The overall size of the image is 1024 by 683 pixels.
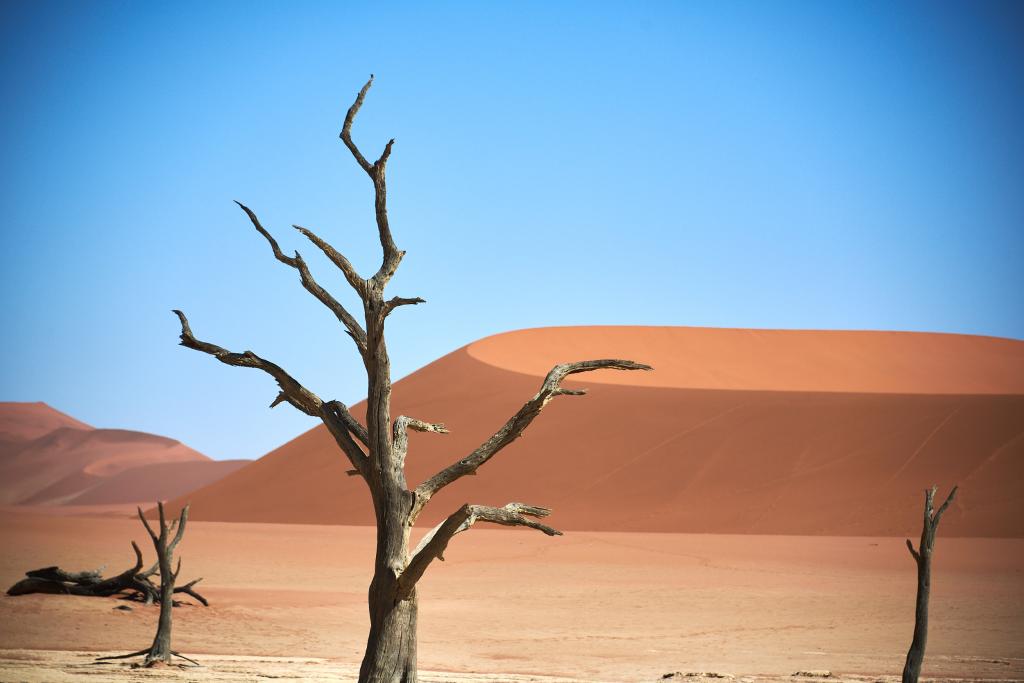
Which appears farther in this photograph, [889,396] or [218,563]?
[889,396]

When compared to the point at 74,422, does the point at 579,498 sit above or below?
below

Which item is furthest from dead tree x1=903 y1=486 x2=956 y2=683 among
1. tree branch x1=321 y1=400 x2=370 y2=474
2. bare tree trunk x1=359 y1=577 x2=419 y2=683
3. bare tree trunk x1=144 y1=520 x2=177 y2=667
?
bare tree trunk x1=144 y1=520 x2=177 y2=667

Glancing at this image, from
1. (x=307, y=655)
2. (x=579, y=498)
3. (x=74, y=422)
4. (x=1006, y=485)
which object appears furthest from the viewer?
(x=74, y=422)

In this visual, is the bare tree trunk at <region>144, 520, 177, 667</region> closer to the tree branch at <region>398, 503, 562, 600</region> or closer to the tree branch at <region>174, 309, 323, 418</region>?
the tree branch at <region>174, 309, 323, 418</region>

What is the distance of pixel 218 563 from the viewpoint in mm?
29797

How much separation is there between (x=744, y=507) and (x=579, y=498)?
680cm

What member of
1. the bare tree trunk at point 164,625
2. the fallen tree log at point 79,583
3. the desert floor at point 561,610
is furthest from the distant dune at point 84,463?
Result: the bare tree trunk at point 164,625

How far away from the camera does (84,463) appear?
123 m

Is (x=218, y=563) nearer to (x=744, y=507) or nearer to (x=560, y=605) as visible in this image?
(x=560, y=605)

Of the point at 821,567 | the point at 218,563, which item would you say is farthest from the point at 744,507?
the point at 218,563

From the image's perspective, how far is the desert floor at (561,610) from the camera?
48.9 feet

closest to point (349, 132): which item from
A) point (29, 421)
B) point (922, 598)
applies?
point (922, 598)

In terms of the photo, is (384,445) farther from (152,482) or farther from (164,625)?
(152,482)

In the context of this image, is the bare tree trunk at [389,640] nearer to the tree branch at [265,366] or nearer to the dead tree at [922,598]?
the tree branch at [265,366]
